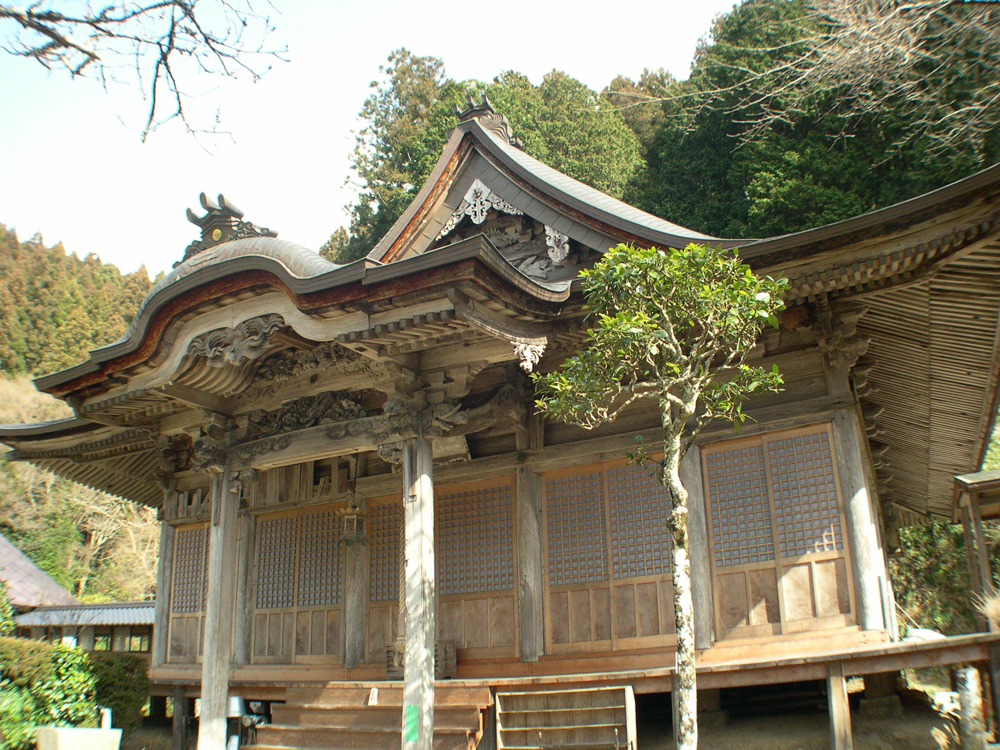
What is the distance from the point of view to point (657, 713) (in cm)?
892

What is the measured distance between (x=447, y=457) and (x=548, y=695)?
10.4 ft

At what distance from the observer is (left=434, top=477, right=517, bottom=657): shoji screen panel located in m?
9.47

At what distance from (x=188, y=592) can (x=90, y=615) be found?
8207 mm

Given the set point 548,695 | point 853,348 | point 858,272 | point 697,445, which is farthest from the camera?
point 697,445

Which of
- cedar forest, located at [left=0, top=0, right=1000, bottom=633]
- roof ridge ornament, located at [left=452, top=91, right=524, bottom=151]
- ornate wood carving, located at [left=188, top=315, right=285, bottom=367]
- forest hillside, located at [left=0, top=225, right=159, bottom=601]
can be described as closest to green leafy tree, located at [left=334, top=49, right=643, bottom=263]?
cedar forest, located at [left=0, top=0, right=1000, bottom=633]

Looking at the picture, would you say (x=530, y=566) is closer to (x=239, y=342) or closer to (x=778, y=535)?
(x=778, y=535)

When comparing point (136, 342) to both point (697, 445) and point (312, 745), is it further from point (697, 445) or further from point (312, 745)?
point (697, 445)

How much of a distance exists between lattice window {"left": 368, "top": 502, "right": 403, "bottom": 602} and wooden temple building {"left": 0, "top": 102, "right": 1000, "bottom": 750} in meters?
0.04

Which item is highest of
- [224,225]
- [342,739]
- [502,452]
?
[224,225]

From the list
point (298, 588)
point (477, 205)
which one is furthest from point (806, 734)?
point (477, 205)

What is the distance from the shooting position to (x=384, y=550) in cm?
1070

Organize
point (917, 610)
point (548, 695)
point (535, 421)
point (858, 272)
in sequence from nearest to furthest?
point (858, 272) → point (548, 695) → point (535, 421) → point (917, 610)

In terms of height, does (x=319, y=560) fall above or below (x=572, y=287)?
below

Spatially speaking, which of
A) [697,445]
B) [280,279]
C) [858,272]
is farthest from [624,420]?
[280,279]
